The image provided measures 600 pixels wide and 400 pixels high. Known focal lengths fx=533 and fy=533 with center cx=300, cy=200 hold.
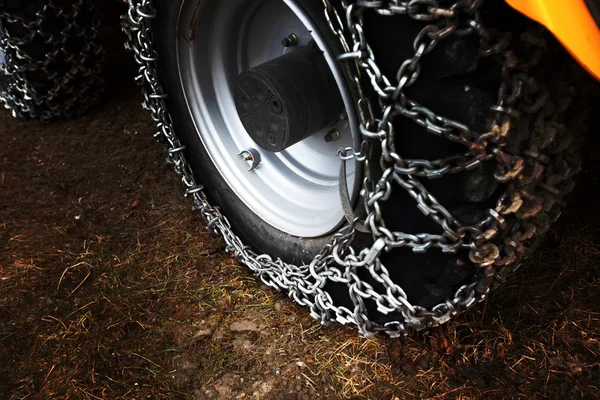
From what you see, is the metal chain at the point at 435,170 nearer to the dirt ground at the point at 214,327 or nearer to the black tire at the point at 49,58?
the dirt ground at the point at 214,327

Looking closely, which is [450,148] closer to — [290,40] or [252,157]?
[290,40]

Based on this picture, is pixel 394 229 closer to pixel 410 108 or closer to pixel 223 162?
pixel 410 108

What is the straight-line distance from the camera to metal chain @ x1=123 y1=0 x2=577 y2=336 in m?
0.91

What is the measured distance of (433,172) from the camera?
1.02 m

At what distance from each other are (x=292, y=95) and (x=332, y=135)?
0.65ft

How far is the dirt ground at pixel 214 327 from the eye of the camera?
4.45 ft

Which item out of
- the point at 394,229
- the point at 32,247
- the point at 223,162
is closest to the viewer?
the point at 394,229

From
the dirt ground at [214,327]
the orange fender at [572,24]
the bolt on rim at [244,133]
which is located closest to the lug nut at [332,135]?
the bolt on rim at [244,133]

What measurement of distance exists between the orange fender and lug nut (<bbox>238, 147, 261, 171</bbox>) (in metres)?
0.99

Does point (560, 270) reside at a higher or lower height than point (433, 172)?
lower

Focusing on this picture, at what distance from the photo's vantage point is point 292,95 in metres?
1.31

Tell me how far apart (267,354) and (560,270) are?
89cm

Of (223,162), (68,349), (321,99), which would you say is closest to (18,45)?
(223,162)

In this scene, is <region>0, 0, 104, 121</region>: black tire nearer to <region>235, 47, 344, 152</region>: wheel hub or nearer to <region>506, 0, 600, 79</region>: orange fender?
<region>235, 47, 344, 152</region>: wheel hub
